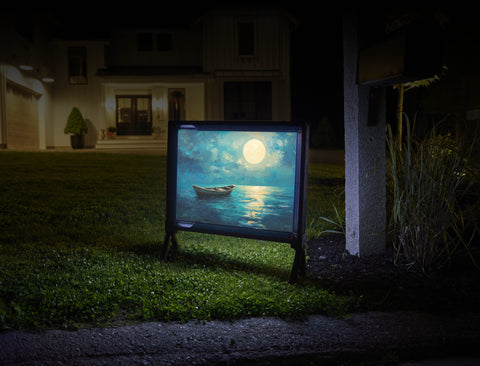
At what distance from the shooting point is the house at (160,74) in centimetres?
2075

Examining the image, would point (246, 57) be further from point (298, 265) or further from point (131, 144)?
point (298, 265)

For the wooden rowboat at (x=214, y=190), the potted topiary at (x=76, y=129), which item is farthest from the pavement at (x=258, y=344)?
the potted topiary at (x=76, y=129)

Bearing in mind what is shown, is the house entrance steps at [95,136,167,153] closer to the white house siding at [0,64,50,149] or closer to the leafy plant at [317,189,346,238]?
the white house siding at [0,64,50,149]

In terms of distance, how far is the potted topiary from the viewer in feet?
63.3

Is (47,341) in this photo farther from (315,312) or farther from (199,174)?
(199,174)

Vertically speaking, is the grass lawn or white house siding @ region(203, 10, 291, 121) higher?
white house siding @ region(203, 10, 291, 121)

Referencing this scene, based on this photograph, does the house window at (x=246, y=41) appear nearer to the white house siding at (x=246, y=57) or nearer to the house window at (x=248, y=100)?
the white house siding at (x=246, y=57)

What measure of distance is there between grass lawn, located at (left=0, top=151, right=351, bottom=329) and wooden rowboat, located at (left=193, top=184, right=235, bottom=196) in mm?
659

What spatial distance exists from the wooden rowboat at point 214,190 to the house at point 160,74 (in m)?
15.6

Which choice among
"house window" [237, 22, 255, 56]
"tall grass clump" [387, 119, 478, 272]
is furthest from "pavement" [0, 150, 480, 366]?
"house window" [237, 22, 255, 56]

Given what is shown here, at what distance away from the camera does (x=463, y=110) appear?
1711 centimetres

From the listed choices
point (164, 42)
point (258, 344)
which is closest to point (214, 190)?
point (258, 344)

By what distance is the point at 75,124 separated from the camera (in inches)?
760

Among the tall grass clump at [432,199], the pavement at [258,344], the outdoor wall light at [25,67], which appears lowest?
the pavement at [258,344]
